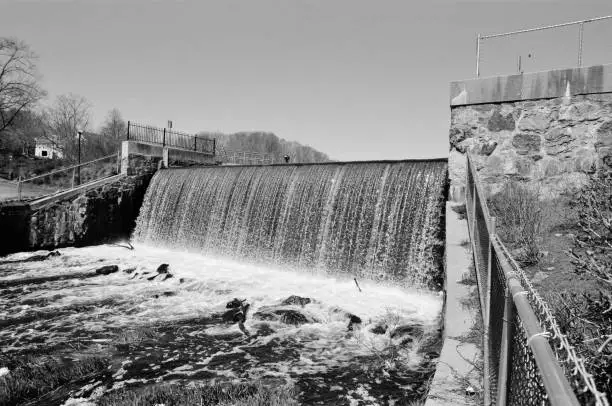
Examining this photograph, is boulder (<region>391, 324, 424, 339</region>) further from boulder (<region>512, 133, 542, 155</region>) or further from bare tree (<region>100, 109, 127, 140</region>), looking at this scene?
bare tree (<region>100, 109, 127, 140</region>)

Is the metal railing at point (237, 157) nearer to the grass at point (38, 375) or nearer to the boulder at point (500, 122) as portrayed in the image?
the boulder at point (500, 122)

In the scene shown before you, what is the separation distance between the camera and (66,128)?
173 feet

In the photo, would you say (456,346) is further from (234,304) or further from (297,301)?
(234,304)

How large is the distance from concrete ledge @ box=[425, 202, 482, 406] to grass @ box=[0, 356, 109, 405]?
16.0ft

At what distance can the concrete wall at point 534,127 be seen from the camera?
7.37 meters

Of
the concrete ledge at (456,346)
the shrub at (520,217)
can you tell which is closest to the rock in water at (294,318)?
the concrete ledge at (456,346)

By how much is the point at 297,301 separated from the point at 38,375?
4.72 meters

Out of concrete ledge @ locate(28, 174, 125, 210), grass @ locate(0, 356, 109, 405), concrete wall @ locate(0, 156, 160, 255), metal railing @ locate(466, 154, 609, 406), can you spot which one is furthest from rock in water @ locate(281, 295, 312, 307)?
concrete ledge @ locate(28, 174, 125, 210)

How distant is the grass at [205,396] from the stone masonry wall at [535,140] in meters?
5.52

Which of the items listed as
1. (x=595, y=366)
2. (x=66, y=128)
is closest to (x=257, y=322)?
(x=595, y=366)

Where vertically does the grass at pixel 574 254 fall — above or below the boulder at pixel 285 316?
above

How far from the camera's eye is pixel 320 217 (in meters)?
11.6

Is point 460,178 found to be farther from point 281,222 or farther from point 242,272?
point 242,272

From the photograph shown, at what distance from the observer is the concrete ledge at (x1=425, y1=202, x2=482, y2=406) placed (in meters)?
3.34
